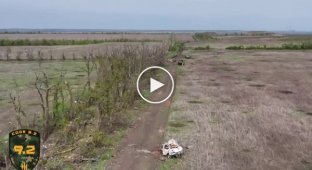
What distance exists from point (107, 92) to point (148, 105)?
2.96 meters

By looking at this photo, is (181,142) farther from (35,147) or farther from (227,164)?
(35,147)

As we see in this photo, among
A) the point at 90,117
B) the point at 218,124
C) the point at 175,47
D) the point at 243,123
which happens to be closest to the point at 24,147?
the point at 90,117

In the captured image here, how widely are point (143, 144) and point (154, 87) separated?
25.8ft

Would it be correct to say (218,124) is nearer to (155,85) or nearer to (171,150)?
(171,150)

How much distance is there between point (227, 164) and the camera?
7641 mm

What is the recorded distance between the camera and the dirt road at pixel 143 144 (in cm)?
749

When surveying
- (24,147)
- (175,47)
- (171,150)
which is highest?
(24,147)

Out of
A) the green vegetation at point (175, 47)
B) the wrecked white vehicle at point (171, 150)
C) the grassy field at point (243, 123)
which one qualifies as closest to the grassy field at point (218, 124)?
the grassy field at point (243, 123)

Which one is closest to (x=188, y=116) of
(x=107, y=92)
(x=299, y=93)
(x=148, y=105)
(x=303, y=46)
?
(x=148, y=105)

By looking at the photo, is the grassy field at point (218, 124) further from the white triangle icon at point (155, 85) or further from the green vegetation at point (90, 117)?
the white triangle icon at point (155, 85)

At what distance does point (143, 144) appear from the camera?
8.80m

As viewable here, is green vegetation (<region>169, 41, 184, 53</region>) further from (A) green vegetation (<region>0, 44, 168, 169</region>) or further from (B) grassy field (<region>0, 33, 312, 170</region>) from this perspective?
(A) green vegetation (<region>0, 44, 168, 169</region>)

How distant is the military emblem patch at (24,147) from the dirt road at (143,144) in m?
2.97

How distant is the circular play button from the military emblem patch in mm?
9164
